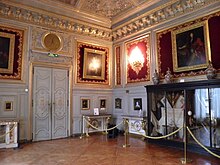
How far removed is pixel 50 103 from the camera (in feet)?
24.4

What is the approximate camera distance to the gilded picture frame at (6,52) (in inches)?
260

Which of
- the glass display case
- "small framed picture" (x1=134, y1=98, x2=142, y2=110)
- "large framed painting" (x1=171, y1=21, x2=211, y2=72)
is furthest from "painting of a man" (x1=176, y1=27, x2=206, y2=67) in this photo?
"small framed picture" (x1=134, y1=98, x2=142, y2=110)

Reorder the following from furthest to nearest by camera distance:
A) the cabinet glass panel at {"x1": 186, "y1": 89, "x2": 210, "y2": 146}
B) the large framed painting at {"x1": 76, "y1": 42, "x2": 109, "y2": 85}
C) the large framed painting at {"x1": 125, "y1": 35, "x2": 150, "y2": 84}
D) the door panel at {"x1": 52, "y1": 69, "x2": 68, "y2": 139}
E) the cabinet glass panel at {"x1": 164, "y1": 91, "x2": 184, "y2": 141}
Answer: the large framed painting at {"x1": 76, "y1": 42, "x2": 109, "y2": 85}, the large framed painting at {"x1": 125, "y1": 35, "x2": 150, "y2": 84}, the door panel at {"x1": 52, "y1": 69, "x2": 68, "y2": 139}, the cabinet glass panel at {"x1": 164, "y1": 91, "x2": 184, "y2": 141}, the cabinet glass panel at {"x1": 186, "y1": 89, "x2": 210, "y2": 146}

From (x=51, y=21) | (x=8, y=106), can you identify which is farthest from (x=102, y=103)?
(x=51, y=21)

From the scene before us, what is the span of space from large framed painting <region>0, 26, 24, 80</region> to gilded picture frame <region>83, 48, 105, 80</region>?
8.49 ft

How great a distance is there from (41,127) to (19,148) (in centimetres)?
134

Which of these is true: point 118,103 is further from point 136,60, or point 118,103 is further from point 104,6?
point 104,6

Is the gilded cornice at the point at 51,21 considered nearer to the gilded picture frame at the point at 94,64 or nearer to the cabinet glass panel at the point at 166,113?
the gilded picture frame at the point at 94,64

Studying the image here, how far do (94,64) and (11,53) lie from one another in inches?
131

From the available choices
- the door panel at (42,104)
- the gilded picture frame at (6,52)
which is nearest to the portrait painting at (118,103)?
the door panel at (42,104)

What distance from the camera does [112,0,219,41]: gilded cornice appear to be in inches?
245

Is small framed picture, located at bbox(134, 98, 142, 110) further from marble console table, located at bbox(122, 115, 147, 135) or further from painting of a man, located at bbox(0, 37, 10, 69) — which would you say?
painting of a man, located at bbox(0, 37, 10, 69)

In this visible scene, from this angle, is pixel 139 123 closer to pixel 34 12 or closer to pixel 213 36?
pixel 213 36

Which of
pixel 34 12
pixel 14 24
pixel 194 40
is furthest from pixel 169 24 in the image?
pixel 14 24
